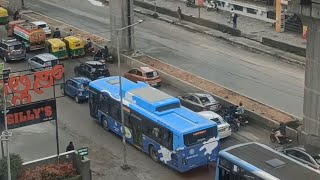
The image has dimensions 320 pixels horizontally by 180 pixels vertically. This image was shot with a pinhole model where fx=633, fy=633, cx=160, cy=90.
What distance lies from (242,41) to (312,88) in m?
25.6

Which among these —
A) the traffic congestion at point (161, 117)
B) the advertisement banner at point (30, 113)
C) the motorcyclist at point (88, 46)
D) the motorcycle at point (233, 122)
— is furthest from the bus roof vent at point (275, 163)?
the motorcyclist at point (88, 46)

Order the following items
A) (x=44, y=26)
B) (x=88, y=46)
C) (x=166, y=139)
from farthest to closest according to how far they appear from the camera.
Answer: (x=44, y=26)
(x=88, y=46)
(x=166, y=139)

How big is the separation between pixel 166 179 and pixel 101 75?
16733 millimetres

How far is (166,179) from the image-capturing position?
34.0 metres

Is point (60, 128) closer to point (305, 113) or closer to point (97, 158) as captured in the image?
point (97, 158)

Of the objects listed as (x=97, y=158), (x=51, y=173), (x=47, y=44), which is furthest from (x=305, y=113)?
(x=47, y=44)

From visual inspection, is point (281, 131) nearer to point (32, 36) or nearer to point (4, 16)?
point (32, 36)

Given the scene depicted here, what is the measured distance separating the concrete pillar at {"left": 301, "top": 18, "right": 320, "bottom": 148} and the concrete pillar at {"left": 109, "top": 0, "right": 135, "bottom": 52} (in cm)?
2247

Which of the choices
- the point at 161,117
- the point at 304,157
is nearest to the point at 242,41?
the point at 161,117

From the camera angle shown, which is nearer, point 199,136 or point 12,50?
point 199,136

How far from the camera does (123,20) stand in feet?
181

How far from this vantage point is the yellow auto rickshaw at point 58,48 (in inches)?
2175

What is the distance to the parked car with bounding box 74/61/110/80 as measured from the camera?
160 feet

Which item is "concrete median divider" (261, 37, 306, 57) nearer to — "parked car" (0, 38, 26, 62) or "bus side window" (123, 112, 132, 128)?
"parked car" (0, 38, 26, 62)
